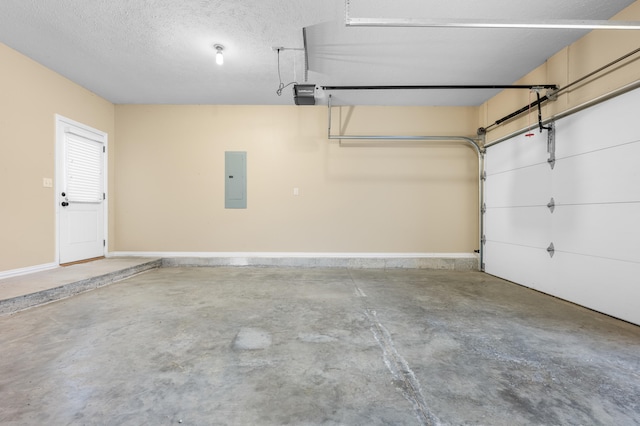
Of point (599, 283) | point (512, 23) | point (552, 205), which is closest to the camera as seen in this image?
point (512, 23)

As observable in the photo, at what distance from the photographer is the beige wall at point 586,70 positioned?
8.29ft

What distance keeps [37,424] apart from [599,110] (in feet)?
16.8

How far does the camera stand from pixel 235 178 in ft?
16.6

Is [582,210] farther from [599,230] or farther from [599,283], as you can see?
[599,283]

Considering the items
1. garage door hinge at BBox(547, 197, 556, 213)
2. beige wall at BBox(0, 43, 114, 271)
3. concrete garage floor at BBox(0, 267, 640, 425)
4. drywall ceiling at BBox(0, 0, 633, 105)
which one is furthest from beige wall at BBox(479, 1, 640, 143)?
beige wall at BBox(0, 43, 114, 271)

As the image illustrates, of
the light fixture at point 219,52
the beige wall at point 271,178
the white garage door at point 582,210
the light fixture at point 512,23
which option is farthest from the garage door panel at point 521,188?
the light fixture at point 219,52

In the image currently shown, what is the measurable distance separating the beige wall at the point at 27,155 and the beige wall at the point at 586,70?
7.09 m

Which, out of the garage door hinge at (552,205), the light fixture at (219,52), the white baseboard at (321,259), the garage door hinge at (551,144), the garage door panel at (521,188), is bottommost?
the white baseboard at (321,259)

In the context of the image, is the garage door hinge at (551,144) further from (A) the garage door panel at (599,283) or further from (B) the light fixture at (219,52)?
(B) the light fixture at (219,52)

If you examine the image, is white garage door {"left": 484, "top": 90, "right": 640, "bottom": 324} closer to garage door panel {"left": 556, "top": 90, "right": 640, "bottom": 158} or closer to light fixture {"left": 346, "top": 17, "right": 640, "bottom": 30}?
garage door panel {"left": 556, "top": 90, "right": 640, "bottom": 158}

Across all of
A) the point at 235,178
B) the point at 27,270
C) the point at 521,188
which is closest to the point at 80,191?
the point at 27,270

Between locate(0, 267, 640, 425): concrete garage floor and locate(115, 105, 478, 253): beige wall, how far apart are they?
199 cm

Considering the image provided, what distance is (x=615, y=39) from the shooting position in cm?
265

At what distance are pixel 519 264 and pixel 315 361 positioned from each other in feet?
12.2
